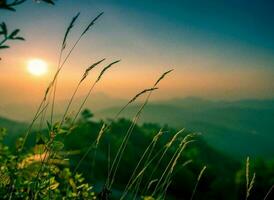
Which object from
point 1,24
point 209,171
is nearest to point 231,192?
point 209,171

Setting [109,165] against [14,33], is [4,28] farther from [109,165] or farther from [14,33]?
[109,165]

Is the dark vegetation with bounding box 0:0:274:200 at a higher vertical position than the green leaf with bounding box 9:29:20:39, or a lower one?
lower

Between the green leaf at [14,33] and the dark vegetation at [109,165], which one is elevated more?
the green leaf at [14,33]

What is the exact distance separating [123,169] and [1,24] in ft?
51.7

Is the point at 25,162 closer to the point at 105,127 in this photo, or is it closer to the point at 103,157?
the point at 105,127

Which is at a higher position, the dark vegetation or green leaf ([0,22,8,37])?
green leaf ([0,22,8,37])

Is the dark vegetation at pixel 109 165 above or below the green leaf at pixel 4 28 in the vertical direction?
below

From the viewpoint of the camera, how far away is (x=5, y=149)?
3.14 m

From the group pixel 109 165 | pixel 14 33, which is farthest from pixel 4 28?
pixel 109 165

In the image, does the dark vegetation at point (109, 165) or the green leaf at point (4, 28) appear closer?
the green leaf at point (4, 28)

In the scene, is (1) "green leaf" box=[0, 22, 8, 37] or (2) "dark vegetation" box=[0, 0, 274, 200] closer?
(1) "green leaf" box=[0, 22, 8, 37]

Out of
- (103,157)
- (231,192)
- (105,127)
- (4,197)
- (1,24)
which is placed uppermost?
(1,24)

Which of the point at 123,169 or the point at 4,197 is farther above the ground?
the point at 4,197

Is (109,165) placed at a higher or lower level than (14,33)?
lower
